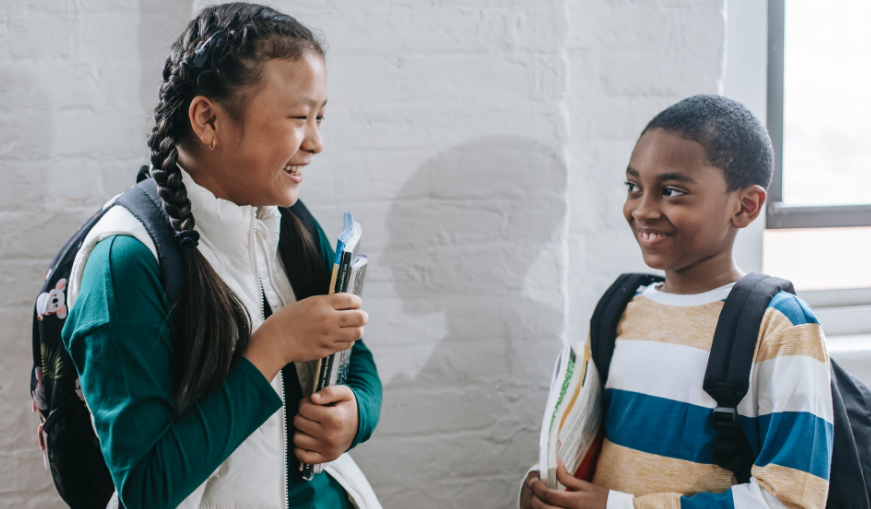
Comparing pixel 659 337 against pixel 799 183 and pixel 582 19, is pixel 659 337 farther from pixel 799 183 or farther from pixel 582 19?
pixel 799 183

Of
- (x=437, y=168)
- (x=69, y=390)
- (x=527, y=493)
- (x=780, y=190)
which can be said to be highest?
(x=437, y=168)

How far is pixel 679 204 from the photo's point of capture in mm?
952

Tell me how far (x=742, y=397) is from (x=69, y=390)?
87 centimetres

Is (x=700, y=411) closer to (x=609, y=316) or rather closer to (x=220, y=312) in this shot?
(x=609, y=316)

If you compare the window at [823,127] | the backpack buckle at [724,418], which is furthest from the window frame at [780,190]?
the backpack buckle at [724,418]

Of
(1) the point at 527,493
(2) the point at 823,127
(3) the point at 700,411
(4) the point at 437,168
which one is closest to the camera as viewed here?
(3) the point at 700,411

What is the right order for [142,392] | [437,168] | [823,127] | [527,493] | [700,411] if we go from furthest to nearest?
[823,127], [437,168], [527,493], [700,411], [142,392]

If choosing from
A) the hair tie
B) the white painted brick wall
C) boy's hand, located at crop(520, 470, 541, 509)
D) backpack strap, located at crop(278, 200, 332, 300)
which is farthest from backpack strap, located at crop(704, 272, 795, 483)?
the hair tie

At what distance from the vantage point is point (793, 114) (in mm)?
1533

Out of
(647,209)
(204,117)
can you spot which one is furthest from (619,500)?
(204,117)

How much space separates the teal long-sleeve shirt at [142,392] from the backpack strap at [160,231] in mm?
11

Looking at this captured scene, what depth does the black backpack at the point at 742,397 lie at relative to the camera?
0.85 metres

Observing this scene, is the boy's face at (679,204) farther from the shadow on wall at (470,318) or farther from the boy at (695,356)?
the shadow on wall at (470,318)

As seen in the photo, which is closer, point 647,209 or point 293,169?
point 293,169
